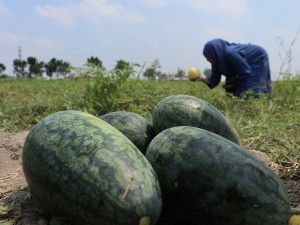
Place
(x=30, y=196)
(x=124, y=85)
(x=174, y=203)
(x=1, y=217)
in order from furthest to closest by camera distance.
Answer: (x=124, y=85) → (x=30, y=196) → (x=1, y=217) → (x=174, y=203)

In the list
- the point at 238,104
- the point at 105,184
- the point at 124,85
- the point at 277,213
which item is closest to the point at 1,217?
the point at 105,184

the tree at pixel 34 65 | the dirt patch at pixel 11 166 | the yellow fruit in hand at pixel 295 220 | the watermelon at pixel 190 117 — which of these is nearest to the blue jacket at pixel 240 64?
the dirt patch at pixel 11 166

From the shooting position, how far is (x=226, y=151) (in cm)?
177

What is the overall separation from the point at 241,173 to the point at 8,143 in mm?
2523

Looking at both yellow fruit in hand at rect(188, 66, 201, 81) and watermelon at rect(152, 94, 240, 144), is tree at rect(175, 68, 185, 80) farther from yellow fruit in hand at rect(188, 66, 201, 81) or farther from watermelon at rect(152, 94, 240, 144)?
watermelon at rect(152, 94, 240, 144)

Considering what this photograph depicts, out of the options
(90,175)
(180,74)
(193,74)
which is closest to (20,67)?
→ (180,74)

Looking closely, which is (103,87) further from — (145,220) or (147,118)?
(145,220)

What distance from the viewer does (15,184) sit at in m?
2.64

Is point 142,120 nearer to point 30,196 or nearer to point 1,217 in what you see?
point 30,196

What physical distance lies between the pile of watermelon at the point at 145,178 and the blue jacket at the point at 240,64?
6419mm

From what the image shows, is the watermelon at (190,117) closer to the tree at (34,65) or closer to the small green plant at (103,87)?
the small green plant at (103,87)

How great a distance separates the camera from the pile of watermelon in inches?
61.1

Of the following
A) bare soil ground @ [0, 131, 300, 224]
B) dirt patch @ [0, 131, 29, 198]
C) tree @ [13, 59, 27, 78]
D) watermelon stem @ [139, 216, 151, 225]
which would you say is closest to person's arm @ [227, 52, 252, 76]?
bare soil ground @ [0, 131, 300, 224]

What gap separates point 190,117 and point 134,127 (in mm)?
321
